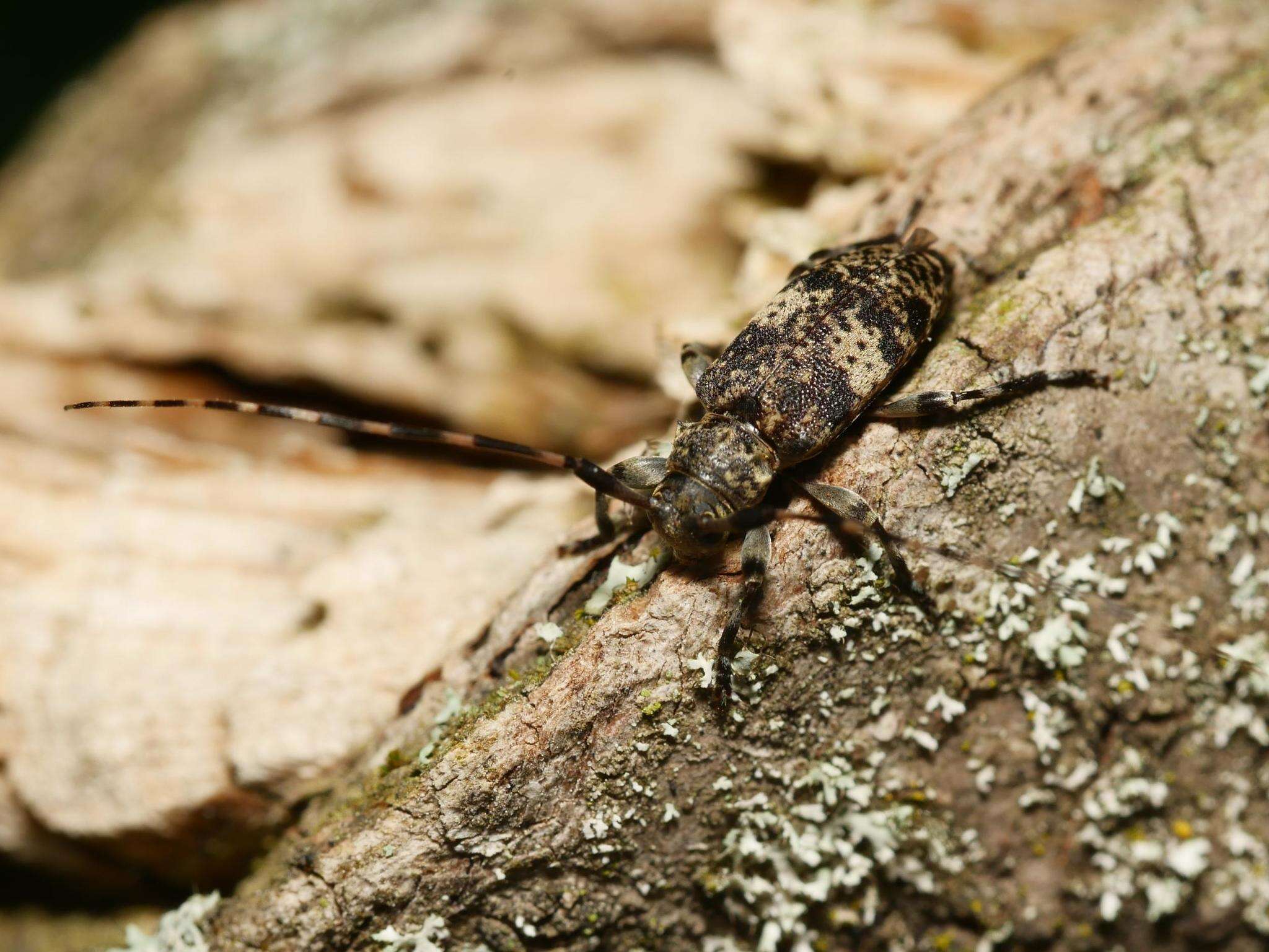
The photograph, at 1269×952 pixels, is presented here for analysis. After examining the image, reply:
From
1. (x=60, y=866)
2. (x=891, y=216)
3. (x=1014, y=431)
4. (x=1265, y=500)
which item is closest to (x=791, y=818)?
(x=1014, y=431)

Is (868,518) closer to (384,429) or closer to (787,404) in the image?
(787,404)

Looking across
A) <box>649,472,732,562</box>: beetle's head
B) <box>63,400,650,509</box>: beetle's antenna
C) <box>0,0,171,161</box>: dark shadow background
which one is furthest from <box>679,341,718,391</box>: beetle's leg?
<box>0,0,171,161</box>: dark shadow background

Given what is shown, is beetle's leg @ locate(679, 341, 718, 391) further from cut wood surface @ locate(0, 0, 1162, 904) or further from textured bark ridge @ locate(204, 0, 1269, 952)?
textured bark ridge @ locate(204, 0, 1269, 952)

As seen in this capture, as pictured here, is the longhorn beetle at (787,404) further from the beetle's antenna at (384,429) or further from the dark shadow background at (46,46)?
the dark shadow background at (46,46)

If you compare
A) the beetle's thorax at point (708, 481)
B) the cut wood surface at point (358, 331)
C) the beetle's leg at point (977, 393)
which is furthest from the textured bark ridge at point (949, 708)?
the cut wood surface at point (358, 331)

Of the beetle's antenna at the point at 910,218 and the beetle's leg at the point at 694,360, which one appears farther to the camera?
the beetle's antenna at the point at 910,218

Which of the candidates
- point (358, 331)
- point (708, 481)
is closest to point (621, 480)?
point (708, 481)

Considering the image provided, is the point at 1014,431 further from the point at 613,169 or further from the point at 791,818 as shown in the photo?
the point at 613,169
